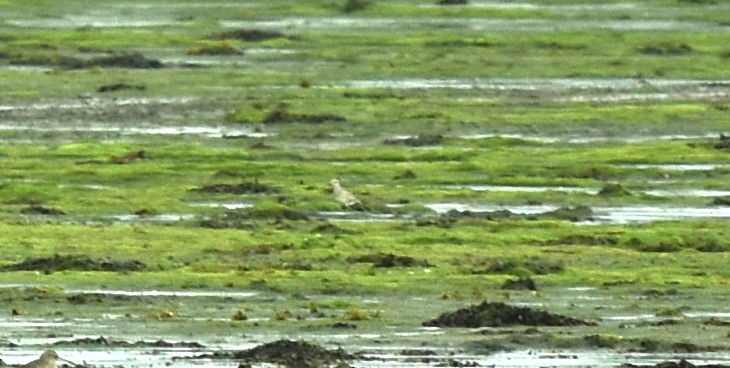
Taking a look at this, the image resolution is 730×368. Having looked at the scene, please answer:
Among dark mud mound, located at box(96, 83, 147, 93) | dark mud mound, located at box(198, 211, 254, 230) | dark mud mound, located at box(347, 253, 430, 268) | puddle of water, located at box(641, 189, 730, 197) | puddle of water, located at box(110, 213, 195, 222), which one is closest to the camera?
dark mud mound, located at box(347, 253, 430, 268)

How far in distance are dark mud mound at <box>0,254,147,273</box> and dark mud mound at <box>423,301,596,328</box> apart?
182 inches

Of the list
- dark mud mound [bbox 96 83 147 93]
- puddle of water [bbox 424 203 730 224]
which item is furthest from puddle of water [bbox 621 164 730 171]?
dark mud mound [bbox 96 83 147 93]

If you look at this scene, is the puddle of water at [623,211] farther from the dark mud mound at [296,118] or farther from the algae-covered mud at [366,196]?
the dark mud mound at [296,118]

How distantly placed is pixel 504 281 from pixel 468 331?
3.38m

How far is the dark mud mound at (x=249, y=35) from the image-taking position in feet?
198

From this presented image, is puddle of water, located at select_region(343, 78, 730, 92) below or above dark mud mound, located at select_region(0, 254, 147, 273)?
below

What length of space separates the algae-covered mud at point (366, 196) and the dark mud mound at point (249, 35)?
0.11 metres

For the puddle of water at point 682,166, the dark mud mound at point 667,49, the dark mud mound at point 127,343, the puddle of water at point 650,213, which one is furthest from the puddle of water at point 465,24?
the dark mud mound at point 127,343

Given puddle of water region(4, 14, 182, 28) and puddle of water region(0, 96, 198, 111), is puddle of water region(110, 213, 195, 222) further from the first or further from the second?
puddle of water region(4, 14, 182, 28)

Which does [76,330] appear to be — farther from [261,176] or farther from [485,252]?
[261,176]

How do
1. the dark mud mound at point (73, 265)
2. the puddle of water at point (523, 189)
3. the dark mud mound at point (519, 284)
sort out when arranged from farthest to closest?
the puddle of water at point (523, 189) < the dark mud mound at point (73, 265) < the dark mud mound at point (519, 284)

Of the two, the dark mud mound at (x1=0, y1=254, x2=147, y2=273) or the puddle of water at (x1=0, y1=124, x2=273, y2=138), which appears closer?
the dark mud mound at (x1=0, y1=254, x2=147, y2=273)

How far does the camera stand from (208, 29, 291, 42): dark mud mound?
60312 millimetres

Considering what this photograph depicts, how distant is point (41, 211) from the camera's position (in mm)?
29766
